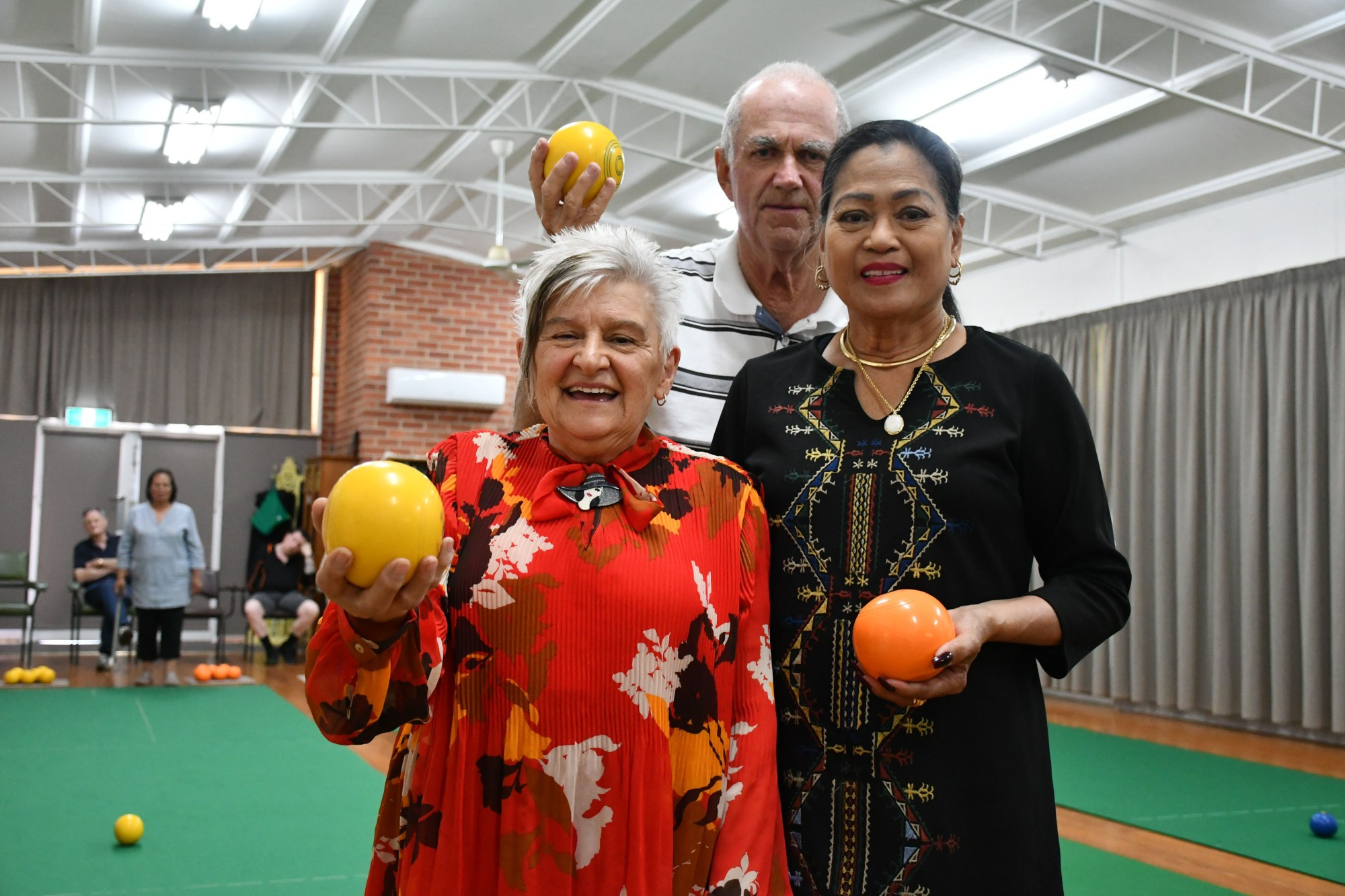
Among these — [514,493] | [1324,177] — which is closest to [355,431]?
[1324,177]

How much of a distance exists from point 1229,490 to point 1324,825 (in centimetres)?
375

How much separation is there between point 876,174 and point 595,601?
717 millimetres

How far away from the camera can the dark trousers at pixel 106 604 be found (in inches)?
405

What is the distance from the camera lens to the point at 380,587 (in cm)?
131

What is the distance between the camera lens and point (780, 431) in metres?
1.71

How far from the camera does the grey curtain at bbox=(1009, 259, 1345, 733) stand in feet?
24.1

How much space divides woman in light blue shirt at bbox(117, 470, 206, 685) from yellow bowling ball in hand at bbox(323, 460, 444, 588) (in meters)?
8.49

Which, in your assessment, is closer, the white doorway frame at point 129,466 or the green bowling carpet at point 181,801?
the green bowling carpet at point 181,801

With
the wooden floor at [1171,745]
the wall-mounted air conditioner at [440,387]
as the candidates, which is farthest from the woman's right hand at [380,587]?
the wall-mounted air conditioner at [440,387]

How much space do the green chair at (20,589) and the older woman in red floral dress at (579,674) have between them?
10.2 metres

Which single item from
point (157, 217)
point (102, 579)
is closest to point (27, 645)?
point (102, 579)

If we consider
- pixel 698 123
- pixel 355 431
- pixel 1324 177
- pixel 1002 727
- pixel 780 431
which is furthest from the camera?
pixel 355 431

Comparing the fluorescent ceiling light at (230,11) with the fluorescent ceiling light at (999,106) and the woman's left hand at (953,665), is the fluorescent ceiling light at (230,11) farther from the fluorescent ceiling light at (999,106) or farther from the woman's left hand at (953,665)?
the woman's left hand at (953,665)

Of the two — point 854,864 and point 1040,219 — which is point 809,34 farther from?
point 854,864
